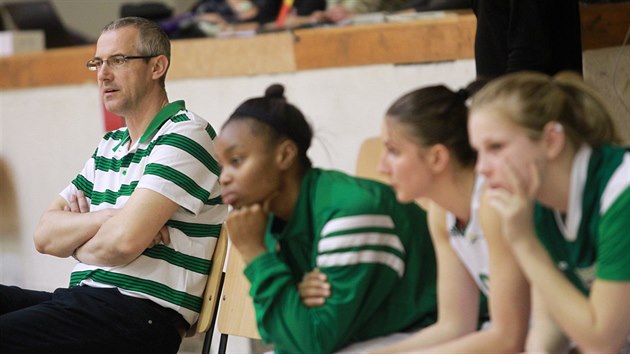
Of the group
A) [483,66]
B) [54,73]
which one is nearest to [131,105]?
[483,66]

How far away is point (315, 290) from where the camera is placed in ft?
6.94

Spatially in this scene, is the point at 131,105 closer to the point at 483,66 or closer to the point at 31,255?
the point at 483,66

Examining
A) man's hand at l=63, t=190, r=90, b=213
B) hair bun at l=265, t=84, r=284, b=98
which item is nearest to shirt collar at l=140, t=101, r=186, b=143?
man's hand at l=63, t=190, r=90, b=213

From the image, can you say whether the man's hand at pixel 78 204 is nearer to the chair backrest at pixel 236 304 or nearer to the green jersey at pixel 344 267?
the chair backrest at pixel 236 304

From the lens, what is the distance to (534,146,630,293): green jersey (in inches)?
71.1

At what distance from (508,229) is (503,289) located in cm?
19

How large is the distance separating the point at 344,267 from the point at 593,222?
0.49 metres

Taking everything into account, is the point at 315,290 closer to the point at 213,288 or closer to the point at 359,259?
the point at 359,259

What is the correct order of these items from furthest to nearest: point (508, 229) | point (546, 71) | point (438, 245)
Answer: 1. point (546, 71)
2. point (438, 245)
3. point (508, 229)

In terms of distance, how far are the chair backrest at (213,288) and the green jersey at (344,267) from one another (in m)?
0.75

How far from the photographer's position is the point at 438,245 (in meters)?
2.12

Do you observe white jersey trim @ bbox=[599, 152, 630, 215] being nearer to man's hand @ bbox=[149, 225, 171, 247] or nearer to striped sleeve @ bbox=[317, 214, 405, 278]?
striped sleeve @ bbox=[317, 214, 405, 278]

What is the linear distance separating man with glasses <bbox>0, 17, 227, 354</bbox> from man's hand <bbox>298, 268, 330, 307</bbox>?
0.78 m

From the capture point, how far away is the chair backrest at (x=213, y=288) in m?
2.92
